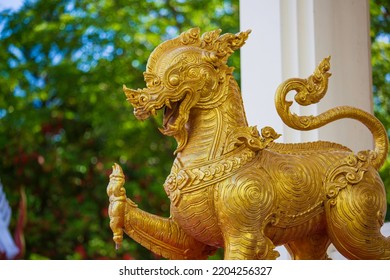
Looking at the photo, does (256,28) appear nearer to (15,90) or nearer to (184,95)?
(184,95)

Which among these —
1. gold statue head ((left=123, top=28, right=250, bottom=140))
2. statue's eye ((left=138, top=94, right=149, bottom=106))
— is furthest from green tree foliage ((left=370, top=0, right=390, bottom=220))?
statue's eye ((left=138, top=94, right=149, bottom=106))

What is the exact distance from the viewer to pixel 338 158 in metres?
1.19

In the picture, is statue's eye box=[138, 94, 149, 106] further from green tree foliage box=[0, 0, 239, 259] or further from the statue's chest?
green tree foliage box=[0, 0, 239, 259]

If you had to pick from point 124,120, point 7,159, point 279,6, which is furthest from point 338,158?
point 7,159

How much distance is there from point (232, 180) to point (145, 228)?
169 mm

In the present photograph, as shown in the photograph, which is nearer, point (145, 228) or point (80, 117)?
point (145, 228)

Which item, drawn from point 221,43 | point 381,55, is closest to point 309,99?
point 221,43

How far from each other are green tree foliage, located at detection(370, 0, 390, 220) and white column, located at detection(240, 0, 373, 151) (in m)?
1.52

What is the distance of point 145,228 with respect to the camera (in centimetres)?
118

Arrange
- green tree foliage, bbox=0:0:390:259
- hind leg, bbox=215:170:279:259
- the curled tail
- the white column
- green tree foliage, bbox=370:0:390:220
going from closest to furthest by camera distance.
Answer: hind leg, bbox=215:170:279:259 → the curled tail → the white column → green tree foliage, bbox=370:0:390:220 → green tree foliage, bbox=0:0:390:259

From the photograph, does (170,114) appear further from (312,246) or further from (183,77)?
(312,246)

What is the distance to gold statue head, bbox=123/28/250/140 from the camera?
112cm

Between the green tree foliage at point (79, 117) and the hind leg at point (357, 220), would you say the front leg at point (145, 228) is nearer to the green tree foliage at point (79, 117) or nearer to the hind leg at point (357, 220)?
the hind leg at point (357, 220)

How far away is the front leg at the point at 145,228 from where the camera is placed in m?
1.16
